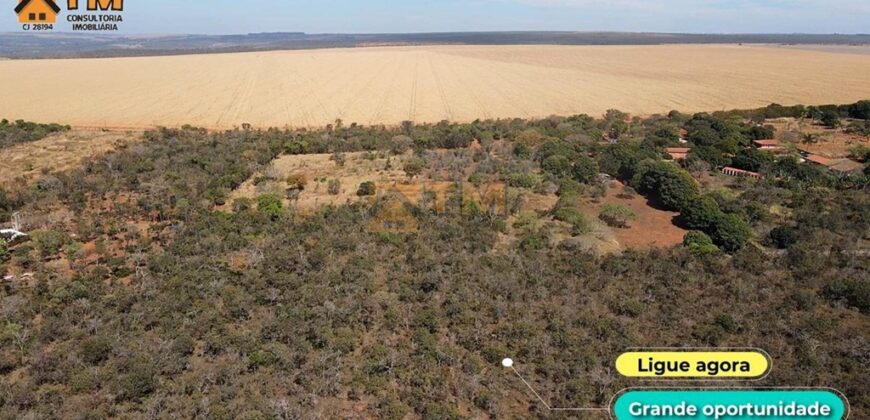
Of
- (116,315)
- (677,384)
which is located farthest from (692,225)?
(116,315)

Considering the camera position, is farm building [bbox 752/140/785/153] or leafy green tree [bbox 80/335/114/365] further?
farm building [bbox 752/140/785/153]

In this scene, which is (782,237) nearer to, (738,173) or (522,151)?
(738,173)

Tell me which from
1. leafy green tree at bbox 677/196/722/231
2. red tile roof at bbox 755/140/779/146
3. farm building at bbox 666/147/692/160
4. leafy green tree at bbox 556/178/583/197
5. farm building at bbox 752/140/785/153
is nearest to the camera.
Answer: leafy green tree at bbox 677/196/722/231

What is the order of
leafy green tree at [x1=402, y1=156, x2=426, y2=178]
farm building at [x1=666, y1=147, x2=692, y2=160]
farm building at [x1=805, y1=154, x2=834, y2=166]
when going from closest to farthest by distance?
leafy green tree at [x1=402, y1=156, x2=426, y2=178] → farm building at [x1=805, y1=154, x2=834, y2=166] → farm building at [x1=666, y1=147, x2=692, y2=160]

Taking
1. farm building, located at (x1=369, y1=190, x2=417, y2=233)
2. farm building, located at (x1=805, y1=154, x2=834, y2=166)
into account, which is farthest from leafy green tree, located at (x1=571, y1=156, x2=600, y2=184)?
farm building, located at (x1=805, y1=154, x2=834, y2=166)

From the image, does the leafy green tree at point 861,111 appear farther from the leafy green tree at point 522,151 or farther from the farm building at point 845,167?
the leafy green tree at point 522,151

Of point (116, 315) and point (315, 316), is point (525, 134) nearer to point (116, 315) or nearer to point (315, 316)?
point (315, 316)

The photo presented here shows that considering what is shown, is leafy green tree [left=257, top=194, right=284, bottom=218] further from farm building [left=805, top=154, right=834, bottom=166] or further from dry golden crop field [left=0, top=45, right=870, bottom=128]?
farm building [left=805, top=154, right=834, bottom=166]
